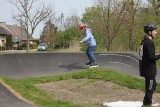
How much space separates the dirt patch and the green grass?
26 centimetres

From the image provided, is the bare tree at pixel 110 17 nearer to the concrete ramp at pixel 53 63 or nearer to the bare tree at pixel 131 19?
the bare tree at pixel 131 19

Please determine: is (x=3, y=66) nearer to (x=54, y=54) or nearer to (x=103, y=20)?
(x=54, y=54)

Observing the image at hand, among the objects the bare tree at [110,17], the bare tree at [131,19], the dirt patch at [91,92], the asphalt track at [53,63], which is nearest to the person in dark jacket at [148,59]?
the dirt patch at [91,92]

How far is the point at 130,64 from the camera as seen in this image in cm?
1396

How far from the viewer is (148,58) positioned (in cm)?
619

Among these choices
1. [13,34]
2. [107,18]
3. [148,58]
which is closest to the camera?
[148,58]

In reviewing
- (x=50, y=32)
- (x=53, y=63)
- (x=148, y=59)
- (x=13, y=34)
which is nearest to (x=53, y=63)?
(x=53, y=63)

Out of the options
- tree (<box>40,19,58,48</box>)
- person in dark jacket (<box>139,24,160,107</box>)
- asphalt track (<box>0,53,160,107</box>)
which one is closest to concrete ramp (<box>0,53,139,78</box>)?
asphalt track (<box>0,53,160,107</box>)

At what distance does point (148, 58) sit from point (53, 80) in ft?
15.8

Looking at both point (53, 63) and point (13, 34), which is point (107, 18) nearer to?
point (53, 63)

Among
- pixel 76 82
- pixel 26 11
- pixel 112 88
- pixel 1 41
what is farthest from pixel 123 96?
pixel 1 41

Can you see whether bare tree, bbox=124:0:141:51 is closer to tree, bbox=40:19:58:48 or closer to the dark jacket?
the dark jacket

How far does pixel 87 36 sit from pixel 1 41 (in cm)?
6622

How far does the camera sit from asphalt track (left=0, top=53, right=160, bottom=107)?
1212 cm
